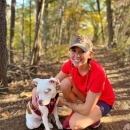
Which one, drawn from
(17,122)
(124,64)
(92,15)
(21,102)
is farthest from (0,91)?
(92,15)

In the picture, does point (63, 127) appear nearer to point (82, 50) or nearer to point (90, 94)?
point (90, 94)

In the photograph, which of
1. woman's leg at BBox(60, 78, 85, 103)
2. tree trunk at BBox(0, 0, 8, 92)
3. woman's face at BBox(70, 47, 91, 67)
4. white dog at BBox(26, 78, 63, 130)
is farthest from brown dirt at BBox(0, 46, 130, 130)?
woman's face at BBox(70, 47, 91, 67)

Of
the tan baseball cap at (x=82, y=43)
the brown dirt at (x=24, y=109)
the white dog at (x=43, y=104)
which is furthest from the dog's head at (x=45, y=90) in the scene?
the brown dirt at (x=24, y=109)

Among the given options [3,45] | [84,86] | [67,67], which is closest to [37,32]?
[3,45]

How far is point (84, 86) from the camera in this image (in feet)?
9.53

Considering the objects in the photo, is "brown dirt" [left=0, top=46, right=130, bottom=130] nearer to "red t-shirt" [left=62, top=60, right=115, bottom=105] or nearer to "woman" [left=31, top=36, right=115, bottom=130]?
"woman" [left=31, top=36, right=115, bottom=130]

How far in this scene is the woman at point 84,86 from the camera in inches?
104

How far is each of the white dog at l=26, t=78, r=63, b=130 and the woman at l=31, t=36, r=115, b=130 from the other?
29 centimetres

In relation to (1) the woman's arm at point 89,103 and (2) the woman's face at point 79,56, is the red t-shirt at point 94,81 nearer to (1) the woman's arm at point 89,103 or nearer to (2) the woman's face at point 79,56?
(1) the woman's arm at point 89,103

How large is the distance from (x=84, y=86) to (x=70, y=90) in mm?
282

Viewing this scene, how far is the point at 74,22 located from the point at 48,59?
34.0 ft

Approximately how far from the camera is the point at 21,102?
4.12 m

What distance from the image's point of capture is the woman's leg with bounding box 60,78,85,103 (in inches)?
121

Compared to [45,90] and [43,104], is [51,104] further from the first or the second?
[45,90]
